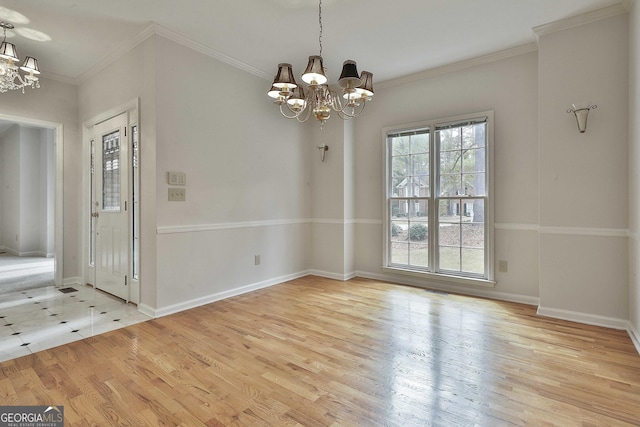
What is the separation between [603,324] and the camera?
306cm

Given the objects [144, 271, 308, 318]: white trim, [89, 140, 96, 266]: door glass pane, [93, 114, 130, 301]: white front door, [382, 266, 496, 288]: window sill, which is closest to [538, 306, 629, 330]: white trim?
[382, 266, 496, 288]: window sill

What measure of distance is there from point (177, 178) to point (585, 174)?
13.6 feet

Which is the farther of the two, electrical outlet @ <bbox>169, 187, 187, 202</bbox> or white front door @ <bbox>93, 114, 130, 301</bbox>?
white front door @ <bbox>93, 114, 130, 301</bbox>

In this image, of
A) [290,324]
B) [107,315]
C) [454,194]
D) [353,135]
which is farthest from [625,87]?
[107,315]

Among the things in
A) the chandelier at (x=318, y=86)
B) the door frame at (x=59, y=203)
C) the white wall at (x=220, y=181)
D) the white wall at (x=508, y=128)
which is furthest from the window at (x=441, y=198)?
the door frame at (x=59, y=203)

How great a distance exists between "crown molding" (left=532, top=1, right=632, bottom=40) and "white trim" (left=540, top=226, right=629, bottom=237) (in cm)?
202

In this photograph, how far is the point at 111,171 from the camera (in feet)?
13.4

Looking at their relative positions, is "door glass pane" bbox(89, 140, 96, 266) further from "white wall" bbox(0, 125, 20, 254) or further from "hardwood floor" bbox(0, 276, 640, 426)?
"white wall" bbox(0, 125, 20, 254)

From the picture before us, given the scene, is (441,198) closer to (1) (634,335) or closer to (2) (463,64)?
(2) (463,64)

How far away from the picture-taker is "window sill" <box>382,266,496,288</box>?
399 cm

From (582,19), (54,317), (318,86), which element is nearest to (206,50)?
(318,86)

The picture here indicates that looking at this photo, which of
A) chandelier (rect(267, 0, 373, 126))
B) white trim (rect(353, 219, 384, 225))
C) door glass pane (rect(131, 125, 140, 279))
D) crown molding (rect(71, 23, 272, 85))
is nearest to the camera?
chandelier (rect(267, 0, 373, 126))

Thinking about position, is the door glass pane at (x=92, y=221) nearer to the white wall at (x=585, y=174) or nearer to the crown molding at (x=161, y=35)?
the crown molding at (x=161, y=35)

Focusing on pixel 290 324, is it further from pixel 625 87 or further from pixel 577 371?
pixel 625 87
